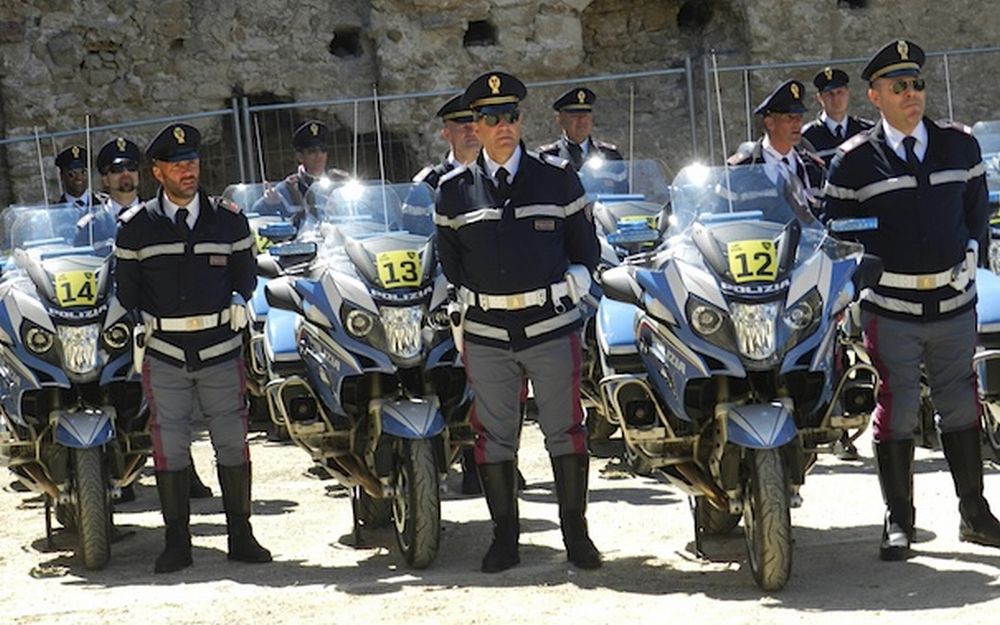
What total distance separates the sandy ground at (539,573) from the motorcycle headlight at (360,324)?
0.91 meters

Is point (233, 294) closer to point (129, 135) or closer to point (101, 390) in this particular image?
point (101, 390)

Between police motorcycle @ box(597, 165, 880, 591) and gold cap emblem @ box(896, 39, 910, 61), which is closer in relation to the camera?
police motorcycle @ box(597, 165, 880, 591)

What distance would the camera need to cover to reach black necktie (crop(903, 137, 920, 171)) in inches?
271

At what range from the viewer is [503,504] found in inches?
282

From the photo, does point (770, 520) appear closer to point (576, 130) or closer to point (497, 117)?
point (497, 117)

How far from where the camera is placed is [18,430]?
7.82 metres

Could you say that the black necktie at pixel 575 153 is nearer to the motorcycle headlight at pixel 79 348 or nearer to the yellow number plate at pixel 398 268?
the yellow number plate at pixel 398 268

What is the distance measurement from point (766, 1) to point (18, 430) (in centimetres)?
1314

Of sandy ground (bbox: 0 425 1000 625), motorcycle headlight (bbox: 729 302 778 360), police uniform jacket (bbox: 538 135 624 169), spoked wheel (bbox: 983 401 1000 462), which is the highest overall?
police uniform jacket (bbox: 538 135 624 169)

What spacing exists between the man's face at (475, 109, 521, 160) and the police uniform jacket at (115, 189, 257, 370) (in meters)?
1.24

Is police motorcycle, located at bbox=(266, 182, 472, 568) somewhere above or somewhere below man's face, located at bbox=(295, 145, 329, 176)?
below

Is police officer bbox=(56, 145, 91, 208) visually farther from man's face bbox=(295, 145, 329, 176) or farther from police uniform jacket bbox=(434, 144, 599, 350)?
police uniform jacket bbox=(434, 144, 599, 350)

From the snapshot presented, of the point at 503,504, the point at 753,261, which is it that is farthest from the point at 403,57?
the point at 753,261

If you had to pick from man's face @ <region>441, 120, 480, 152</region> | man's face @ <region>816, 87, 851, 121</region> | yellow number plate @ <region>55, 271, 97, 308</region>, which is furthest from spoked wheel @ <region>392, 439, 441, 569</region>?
man's face @ <region>816, 87, 851, 121</region>
